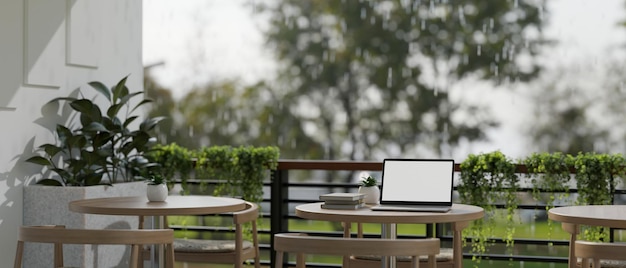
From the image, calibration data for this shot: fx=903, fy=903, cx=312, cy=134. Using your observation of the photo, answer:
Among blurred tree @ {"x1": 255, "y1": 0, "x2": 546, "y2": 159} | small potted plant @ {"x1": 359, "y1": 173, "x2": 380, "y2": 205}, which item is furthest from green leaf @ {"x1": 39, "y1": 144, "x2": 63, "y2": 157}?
blurred tree @ {"x1": 255, "y1": 0, "x2": 546, "y2": 159}

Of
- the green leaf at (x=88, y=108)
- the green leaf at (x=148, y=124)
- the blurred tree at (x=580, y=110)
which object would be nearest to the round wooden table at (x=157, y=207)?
the green leaf at (x=88, y=108)

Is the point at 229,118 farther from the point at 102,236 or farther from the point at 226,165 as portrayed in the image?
the point at 102,236

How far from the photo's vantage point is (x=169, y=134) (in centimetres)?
2248

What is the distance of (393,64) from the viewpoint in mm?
20656

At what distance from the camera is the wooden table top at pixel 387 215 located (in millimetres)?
3516

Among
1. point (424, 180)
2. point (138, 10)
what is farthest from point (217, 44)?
point (424, 180)

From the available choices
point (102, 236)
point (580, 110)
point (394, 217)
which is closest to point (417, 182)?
point (394, 217)

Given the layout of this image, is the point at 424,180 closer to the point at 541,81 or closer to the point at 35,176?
the point at 35,176

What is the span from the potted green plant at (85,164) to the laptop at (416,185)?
193 centimetres

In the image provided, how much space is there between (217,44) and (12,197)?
16767 millimetres

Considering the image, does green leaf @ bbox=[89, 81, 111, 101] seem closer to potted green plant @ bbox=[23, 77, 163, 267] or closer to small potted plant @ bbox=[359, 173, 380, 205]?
potted green plant @ bbox=[23, 77, 163, 267]

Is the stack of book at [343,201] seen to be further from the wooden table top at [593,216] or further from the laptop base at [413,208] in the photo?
the wooden table top at [593,216]

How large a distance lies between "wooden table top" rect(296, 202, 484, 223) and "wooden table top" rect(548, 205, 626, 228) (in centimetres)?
34

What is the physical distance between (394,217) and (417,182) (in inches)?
14.4
